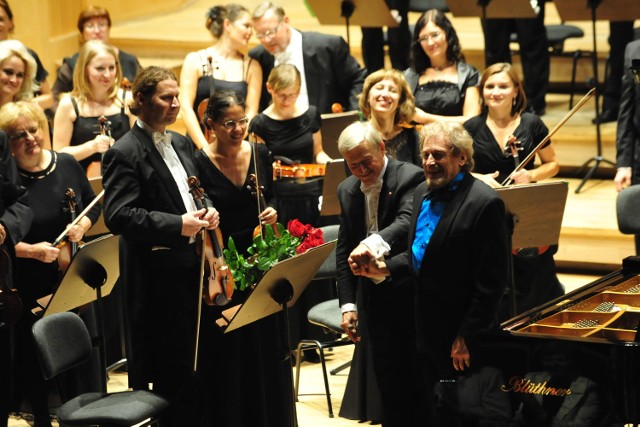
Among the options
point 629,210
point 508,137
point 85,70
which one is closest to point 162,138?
point 85,70

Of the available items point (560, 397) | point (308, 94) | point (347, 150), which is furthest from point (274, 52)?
point (560, 397)

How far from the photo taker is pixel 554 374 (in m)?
3.29

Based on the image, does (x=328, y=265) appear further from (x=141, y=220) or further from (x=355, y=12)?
(x=355, y=12)

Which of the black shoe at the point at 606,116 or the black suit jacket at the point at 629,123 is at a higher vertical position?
the black suit jacket at the point at 629,123

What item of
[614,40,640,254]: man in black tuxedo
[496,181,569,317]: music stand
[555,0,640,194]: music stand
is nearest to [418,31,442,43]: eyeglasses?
[614,40,640,254]: man in black tuxedo

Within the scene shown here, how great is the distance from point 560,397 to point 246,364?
1.36 m

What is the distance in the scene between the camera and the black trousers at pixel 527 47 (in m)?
7.30

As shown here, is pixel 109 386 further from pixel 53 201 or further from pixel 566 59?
pixel 566 59

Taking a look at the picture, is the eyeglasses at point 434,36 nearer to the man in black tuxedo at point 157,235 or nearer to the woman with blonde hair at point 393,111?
the woman with blonde hair at point 393,111

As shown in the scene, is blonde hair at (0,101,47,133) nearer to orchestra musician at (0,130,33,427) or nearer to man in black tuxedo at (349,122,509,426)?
orchestra musician at (0,130,33,427)

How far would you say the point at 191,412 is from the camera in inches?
164

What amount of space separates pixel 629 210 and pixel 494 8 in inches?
90.9

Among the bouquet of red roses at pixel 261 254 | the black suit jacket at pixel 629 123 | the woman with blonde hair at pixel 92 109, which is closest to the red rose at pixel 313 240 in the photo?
the bouquet of red roses at pixel 261 254

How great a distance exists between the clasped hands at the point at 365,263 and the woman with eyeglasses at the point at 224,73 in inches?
93.7
